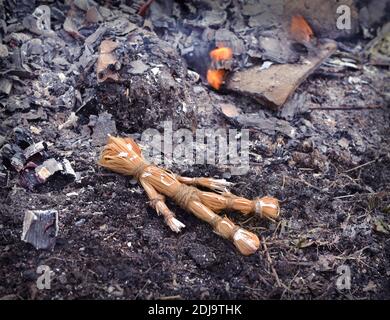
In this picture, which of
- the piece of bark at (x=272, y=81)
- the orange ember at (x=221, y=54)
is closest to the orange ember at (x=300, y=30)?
the piece of bark at (x=272, y=81)

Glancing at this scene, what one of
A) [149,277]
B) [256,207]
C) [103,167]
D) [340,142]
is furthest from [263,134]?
[149,277]

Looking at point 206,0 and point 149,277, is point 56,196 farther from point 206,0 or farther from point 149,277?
point 206,0

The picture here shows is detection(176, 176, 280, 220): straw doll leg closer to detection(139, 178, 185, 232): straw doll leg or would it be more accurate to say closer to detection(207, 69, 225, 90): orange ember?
detection(139, 178, 185, 232): straw doll leg

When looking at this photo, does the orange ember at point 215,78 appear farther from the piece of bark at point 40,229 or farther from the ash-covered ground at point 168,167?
the piece of bark at point 40,229

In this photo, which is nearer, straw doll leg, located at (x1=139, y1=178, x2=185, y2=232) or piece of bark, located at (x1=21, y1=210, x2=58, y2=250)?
piece of bark, located at (x1=21, y1=210, x2=58, y2=250)

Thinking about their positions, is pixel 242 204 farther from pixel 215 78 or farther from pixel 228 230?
pixel 215 78

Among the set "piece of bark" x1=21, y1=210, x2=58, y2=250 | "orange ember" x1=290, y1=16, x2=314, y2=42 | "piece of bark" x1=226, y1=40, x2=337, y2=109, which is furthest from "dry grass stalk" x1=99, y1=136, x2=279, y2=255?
"orange ember" x1=290, y1=16, x2=314, y2=42
